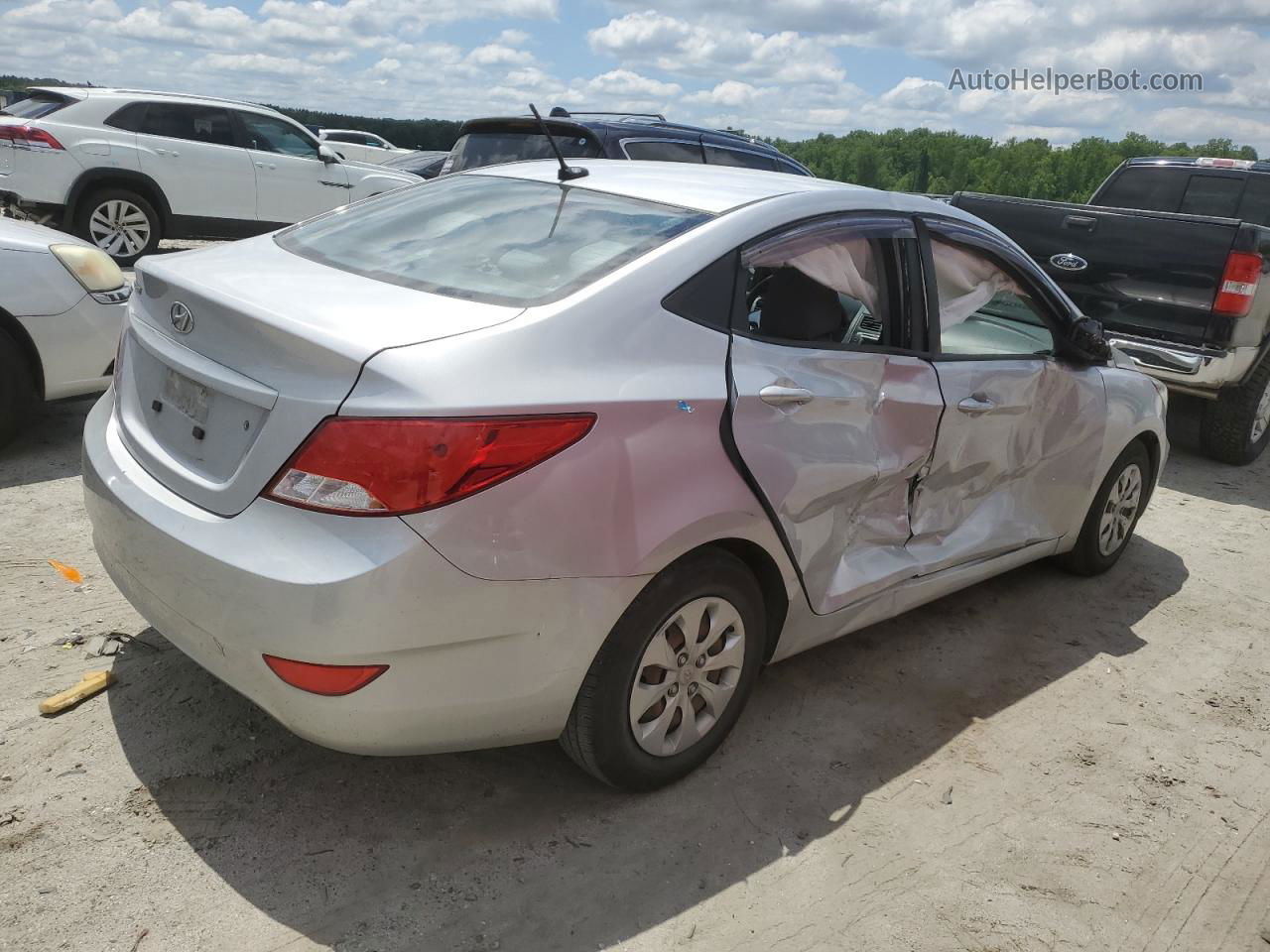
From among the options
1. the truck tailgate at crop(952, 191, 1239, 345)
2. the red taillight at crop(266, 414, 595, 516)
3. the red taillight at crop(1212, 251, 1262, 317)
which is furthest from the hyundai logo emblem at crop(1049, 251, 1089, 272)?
the red taillight at crop(266, 414, 595, 516)

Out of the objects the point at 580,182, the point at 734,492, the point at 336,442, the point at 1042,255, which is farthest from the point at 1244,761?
the point at 1042,255

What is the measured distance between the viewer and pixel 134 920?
2451 millimetres

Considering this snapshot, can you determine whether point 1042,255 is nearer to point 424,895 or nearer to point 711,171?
point 711,171

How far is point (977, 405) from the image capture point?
3770mm

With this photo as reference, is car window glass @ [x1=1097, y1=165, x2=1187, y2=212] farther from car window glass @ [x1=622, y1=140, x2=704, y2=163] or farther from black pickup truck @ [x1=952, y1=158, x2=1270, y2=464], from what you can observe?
car window glass @ [x1=622, y1=140, x2=704, y2=163]

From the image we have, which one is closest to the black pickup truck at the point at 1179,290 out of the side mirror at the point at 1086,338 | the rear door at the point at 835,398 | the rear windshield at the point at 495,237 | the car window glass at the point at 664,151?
the car window glass at the point at 664,151

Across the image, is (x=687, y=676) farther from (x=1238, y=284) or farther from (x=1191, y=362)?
(x=1238, y=284)

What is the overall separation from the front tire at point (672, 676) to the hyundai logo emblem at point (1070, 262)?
4.90 metres

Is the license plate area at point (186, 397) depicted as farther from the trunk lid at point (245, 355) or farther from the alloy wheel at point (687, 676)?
the alloy wheel at point (687, 676)

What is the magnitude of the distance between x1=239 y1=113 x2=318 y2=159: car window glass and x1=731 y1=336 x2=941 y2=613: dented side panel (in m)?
10.7

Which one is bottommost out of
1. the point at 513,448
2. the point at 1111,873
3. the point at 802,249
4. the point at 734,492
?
the point at 1111,873

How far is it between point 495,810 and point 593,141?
5.35 meters

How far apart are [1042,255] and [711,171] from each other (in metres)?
4.34

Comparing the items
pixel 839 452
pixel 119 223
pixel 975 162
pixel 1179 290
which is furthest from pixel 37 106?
pixel 975 162
